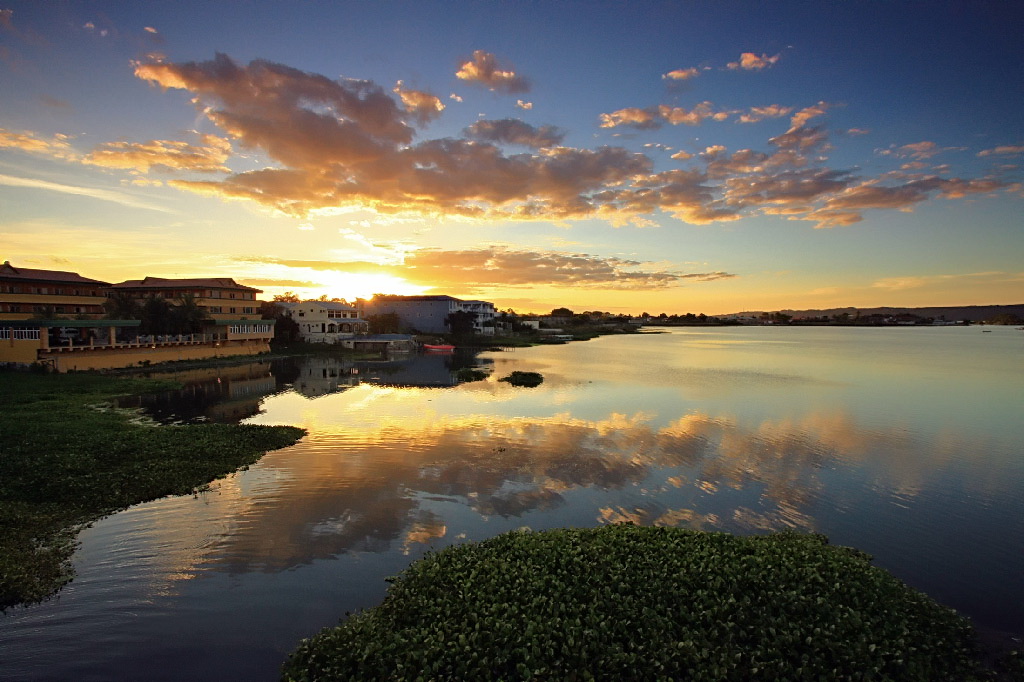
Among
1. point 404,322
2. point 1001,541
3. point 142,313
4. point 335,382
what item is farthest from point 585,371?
point 404,322

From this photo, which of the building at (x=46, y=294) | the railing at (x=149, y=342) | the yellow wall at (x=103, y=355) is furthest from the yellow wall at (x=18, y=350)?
the building at (x=46, y=294)

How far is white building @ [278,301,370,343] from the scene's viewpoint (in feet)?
343

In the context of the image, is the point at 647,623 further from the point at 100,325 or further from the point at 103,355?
the point at 100,325

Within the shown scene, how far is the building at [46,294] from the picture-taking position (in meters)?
63.0

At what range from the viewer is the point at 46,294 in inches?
2633

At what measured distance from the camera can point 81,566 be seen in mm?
14258

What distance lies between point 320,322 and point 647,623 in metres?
106

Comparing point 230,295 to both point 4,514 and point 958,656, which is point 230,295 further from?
point 958,656

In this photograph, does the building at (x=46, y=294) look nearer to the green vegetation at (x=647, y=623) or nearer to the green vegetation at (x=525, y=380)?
the green vegetation at (x=525, y=380)

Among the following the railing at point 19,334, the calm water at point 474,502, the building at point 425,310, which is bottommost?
the calm water at point 474,502

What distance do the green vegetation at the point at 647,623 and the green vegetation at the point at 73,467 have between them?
379 inches

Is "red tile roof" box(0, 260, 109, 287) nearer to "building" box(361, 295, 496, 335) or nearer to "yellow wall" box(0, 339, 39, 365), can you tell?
"yellow wall" box(0, 339, 39, 365)

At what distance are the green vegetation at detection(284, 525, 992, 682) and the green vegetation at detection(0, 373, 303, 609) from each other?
31.6 feet

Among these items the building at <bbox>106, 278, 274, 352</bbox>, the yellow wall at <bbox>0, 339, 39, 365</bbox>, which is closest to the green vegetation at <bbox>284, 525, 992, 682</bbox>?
the yellow wall at <bbox>0, 339, 39, 365</bbox>
